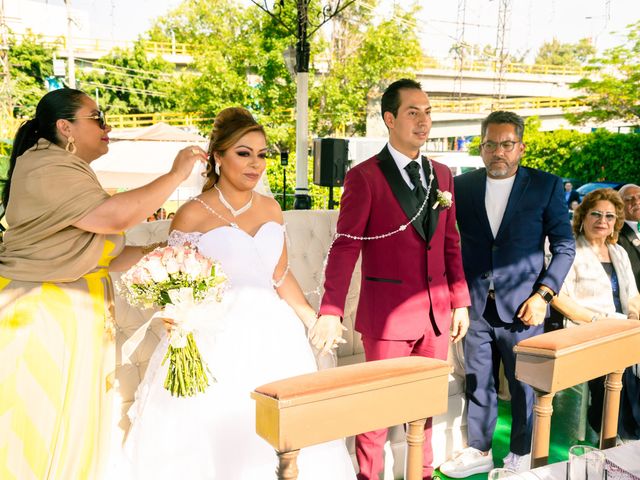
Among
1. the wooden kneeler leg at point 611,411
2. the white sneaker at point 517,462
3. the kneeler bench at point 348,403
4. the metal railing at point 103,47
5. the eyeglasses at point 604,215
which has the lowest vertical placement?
the white sneaker at point 517,462

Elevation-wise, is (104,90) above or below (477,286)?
above

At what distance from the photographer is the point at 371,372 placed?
1.41m

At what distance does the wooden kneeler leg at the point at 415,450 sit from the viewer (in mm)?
1528

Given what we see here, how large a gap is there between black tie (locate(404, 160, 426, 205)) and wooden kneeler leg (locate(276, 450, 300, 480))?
164cm

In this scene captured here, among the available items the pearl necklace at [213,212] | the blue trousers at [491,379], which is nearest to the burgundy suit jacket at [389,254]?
the pearl necklace at [213,212]

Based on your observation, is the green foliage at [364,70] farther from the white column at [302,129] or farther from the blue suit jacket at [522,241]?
the blue suit jacket at [522,241]

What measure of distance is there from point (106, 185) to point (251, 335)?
10.2 metres

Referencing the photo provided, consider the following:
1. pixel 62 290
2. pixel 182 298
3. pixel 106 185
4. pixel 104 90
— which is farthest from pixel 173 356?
pixel 104 90

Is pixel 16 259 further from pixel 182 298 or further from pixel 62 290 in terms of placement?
pixel 182 298

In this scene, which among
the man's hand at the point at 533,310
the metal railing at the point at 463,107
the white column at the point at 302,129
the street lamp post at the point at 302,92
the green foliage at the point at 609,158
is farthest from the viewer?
the metal railing at the point at 463,107

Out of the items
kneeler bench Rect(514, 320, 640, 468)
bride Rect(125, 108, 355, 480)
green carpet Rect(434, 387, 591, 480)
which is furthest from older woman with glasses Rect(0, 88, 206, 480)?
green carpet Rect(434, 387, 591, 480)

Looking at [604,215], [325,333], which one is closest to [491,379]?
[325,333]

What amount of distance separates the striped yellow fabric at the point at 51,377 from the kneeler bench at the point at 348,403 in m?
1.14

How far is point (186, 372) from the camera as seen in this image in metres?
2.18
